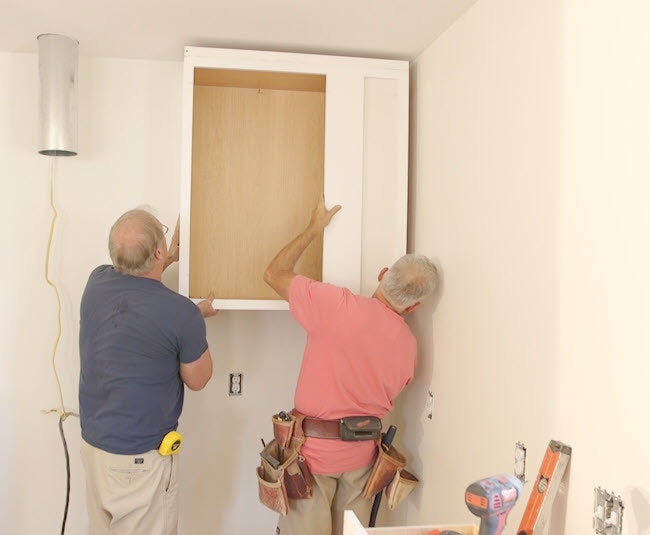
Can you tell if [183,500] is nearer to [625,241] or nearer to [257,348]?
[257,348]

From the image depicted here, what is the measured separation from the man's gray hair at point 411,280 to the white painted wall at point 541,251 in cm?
6

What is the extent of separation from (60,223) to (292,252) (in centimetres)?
108

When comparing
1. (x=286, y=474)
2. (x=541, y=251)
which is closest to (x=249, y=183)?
(x=286, y=474)

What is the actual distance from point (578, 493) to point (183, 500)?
205 cm

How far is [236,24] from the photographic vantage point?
249 cm

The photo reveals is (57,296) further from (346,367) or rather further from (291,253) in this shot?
(346,367)

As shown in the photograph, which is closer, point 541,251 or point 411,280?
point 541,251

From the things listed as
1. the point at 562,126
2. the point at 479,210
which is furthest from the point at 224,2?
the point at 562,126

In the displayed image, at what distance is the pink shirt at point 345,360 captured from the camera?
2.42 metres

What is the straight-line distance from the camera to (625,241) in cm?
135

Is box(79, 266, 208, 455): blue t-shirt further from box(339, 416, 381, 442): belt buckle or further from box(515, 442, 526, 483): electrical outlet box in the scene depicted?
box(515, 442, 526, 483): electrical outlet box

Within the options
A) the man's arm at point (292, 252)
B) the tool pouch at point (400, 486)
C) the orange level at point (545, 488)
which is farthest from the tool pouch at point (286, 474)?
the orange level at point (545, 488)

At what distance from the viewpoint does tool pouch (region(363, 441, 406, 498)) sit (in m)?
2.50

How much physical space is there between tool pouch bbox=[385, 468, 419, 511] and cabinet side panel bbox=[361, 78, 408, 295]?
741 mm
